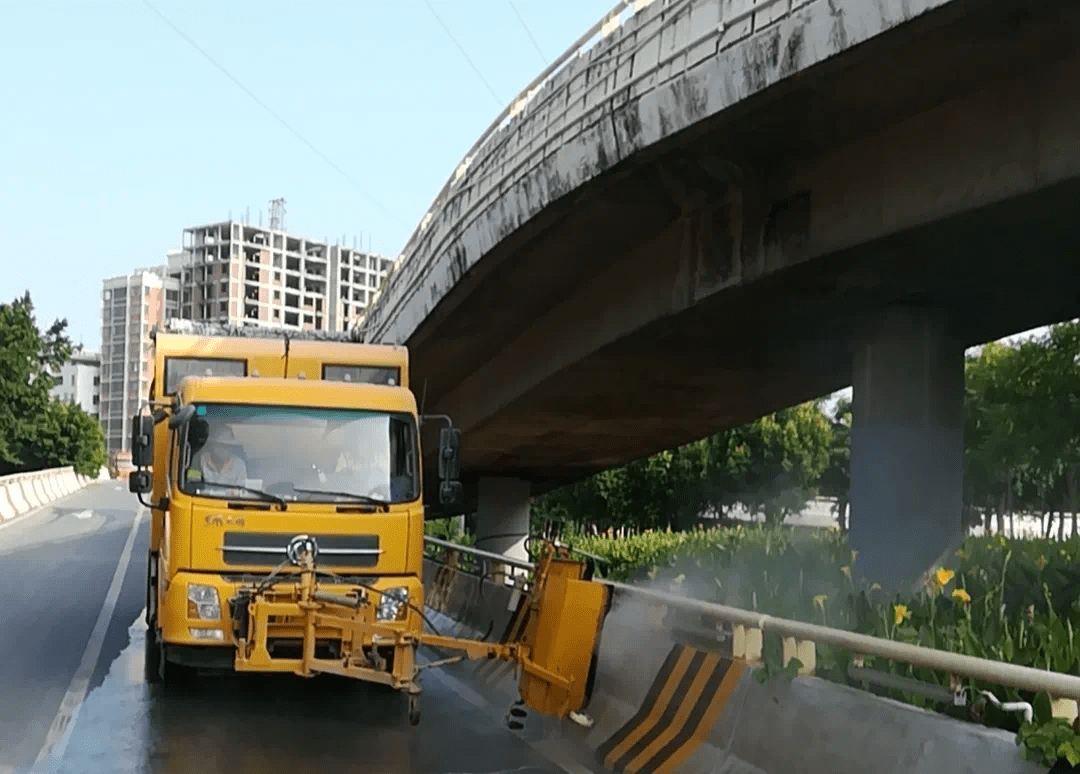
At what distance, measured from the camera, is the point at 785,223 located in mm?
13211

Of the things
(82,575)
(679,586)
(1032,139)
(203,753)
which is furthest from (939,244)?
(82,575)

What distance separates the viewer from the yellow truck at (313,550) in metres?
9.35

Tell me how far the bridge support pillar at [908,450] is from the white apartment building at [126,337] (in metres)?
165

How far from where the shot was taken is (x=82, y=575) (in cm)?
2250

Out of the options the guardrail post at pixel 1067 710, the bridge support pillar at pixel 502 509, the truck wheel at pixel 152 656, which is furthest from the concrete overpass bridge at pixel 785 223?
the bridge support pillar at pixel 502 509

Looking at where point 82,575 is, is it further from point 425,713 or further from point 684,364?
point 425,713

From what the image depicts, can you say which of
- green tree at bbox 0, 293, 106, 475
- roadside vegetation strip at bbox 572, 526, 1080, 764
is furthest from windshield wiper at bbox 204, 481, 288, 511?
green tree at bbox 0, 293, 106, 475

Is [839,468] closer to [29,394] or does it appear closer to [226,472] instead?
[29,394]

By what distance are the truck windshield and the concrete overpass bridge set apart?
13.9ft

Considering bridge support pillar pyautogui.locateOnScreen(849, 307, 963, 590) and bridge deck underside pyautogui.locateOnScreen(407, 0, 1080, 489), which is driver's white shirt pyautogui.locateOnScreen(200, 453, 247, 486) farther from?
bridge support pillar pyautogui.locateOnScreen(849, 307, 963, 590)

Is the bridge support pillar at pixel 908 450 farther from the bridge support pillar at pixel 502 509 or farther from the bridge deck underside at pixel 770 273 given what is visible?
the bridge support pillar at pixel 502 509

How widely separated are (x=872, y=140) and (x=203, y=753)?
26.3 ft

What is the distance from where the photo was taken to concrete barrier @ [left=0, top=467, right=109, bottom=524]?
131 feet

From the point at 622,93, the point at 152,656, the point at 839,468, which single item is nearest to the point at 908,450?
the point at 622,93
